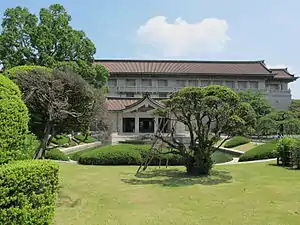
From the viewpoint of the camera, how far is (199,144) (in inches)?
446

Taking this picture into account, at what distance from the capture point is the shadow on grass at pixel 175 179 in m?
9.81

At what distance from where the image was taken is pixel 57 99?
7.90m

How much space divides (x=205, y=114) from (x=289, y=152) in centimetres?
564

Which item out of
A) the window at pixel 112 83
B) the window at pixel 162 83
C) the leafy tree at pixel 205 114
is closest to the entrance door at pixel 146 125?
the window at pixel 162 83

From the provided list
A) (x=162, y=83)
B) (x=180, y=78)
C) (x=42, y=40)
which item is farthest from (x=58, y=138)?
(x=180, y=78)

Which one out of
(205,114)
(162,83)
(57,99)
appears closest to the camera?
(57,99)

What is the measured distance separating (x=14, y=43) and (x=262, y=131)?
24307 mm

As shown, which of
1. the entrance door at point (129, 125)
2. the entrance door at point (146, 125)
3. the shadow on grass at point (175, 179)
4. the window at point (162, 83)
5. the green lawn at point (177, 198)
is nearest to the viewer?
the green lawn at point (177, 198)

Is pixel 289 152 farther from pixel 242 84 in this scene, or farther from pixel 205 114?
pixel 242 84

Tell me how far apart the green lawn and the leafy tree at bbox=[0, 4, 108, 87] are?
18278 mm

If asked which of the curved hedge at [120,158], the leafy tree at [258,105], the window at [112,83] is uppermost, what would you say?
the window at [112,83]

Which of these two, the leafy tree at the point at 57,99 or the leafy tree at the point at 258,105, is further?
the leafy tree at the point at 258,105

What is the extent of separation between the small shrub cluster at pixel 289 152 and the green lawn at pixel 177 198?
1.74 meters

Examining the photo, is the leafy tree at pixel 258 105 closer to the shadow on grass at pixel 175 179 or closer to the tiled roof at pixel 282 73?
the tiled roof at pixel 282 73
